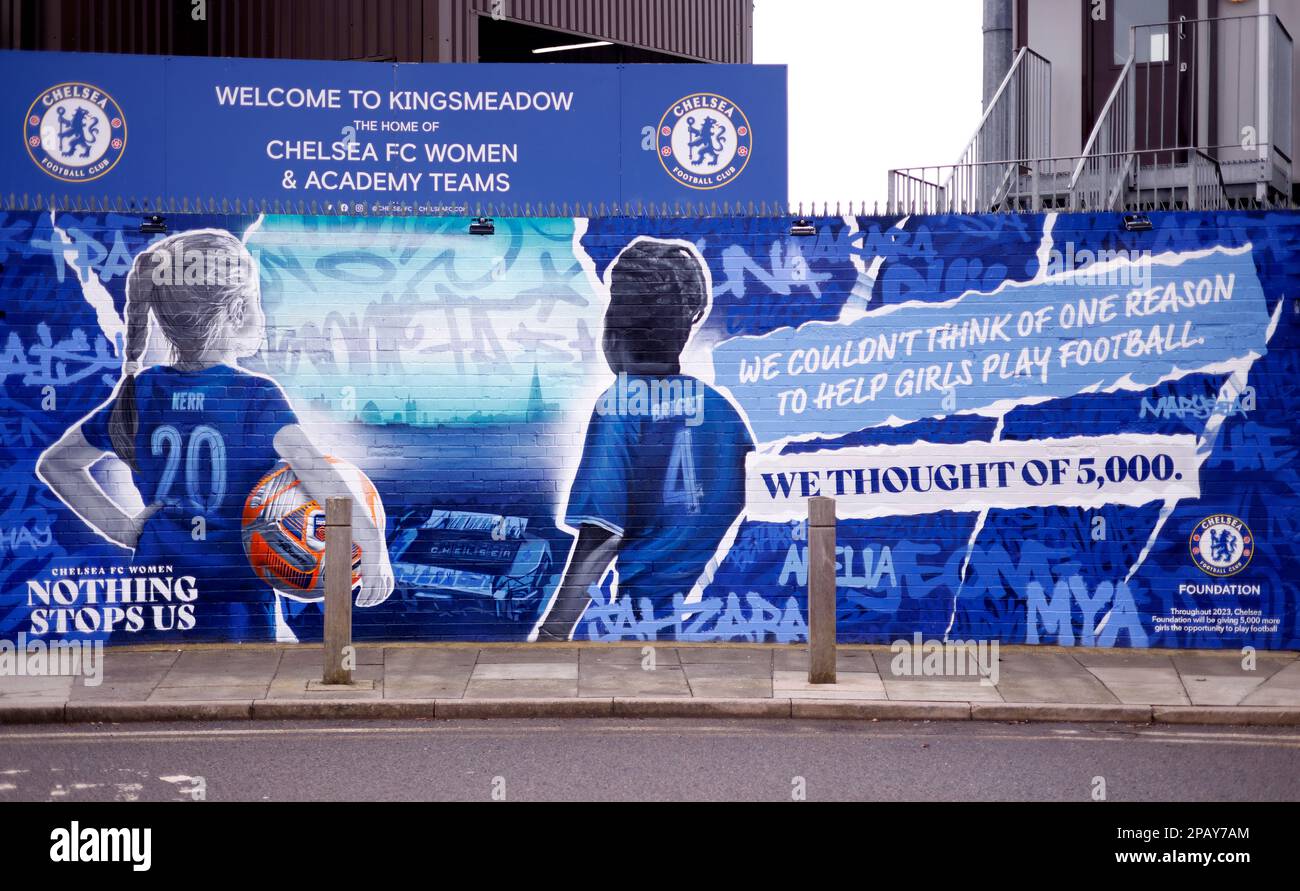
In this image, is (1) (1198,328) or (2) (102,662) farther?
(1) (1198,328)

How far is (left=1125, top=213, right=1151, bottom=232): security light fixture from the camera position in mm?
11375

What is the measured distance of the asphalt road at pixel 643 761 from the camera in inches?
281

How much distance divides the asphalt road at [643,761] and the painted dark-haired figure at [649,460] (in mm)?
2569

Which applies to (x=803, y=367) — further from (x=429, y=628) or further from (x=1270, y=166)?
(x=1270, y=166)

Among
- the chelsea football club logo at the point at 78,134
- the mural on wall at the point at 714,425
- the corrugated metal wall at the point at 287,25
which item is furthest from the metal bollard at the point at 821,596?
the corrugated metal wall at the point at 287,25

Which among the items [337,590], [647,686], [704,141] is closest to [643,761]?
[647,686]

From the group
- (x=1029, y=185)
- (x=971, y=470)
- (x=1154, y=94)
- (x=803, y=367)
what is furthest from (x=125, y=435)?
(x=1154, y=94)

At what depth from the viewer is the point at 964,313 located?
1145 centimetres

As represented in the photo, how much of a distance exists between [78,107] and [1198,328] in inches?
390

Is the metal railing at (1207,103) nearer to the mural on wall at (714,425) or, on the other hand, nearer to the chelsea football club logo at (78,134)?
the mural on wall at (714,425)

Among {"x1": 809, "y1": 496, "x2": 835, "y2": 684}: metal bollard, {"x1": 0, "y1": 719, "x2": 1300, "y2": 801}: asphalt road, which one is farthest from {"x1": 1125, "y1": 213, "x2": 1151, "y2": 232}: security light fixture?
{"x1": 0, "y1": 719, "x2": 1300, "y2": 801}: asphalt road

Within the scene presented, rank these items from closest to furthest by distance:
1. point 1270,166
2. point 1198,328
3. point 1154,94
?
point 1198,328
point 1270,166
point 1154,94

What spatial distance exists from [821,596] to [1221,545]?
3760mm

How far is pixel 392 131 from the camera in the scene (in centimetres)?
1253
